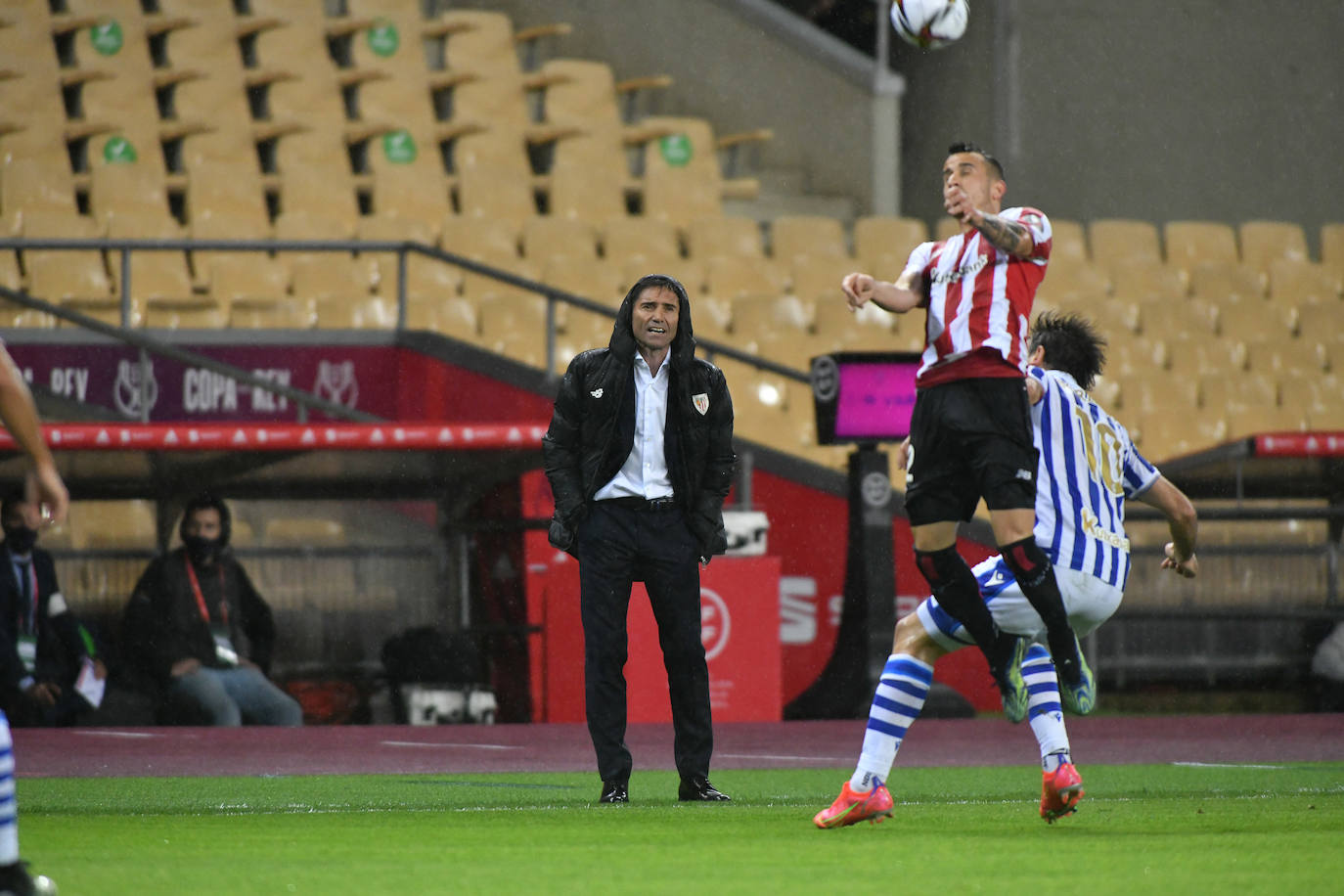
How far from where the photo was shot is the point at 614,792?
6863mm

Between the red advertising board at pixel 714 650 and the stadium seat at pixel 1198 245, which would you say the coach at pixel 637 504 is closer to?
the red advertising board at pixel 714 650

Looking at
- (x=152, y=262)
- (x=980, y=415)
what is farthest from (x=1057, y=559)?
(x=152, y=262)

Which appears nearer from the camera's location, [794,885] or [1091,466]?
[794,885]

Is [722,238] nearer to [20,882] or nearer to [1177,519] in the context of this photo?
[1177,519]

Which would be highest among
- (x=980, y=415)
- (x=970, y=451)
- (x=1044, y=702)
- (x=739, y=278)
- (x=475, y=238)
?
(x=475, y=238)

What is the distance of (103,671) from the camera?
11.7 meters

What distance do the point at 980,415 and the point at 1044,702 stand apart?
0.93 m

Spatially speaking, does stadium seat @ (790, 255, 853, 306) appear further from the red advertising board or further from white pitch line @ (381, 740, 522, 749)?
white pitch line @ (381, 740, 522, 749)

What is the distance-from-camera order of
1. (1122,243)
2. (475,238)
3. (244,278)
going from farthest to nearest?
(1122,243)
(475,238)
(244,278)

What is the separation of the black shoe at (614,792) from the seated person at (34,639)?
562 centimetres

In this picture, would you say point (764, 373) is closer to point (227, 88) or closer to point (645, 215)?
point (645, 215)

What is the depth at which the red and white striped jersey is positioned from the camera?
602 centimetres

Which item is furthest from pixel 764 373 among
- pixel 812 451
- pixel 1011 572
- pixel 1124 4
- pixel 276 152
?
pixel 1011 572

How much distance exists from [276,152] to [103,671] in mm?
6763
